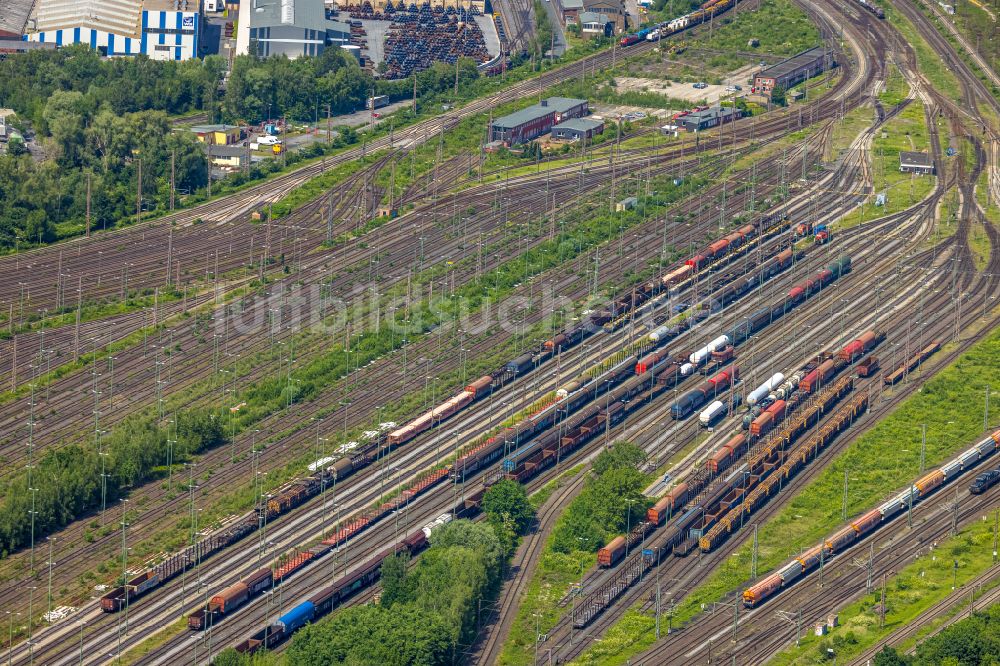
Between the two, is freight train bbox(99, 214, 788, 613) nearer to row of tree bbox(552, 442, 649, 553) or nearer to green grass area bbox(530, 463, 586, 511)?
green grass area bbox(530, 463, 586, 511)

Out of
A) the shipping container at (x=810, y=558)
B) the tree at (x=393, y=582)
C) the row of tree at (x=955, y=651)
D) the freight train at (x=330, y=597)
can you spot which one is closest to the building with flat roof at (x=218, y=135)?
the freight train at (x=330, y=597)

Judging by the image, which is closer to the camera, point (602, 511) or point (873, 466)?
point (602, 511)

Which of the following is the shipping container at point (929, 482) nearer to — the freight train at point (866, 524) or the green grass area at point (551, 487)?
the freight train at point (866, 524)

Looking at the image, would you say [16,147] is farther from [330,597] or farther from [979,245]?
[979,245]

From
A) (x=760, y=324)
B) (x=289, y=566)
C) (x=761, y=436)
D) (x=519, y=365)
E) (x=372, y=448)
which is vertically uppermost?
(x=760, y=324)

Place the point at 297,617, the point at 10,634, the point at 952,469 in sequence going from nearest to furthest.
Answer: the point at 10,634 < the point at 297,617 < the point at 952,469

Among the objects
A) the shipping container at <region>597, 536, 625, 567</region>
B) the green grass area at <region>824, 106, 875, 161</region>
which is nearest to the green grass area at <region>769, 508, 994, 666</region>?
the shipping container at <region>597, 536, 625, 567</region>

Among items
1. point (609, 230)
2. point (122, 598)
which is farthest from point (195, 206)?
point (122, 598)

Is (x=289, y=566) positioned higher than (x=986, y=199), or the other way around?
(x=986, y=199)

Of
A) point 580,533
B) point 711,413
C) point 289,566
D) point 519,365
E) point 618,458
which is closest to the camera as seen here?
point 289,566

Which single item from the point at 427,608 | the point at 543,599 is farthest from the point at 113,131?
the point at 427,608
